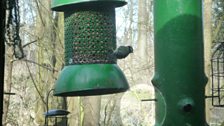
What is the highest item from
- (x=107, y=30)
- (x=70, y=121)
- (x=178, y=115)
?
(x=107, y=30)

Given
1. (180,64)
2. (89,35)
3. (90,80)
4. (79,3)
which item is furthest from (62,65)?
(180,64)

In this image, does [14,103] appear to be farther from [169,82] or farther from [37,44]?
[169,82]

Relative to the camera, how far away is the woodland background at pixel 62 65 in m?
8.10

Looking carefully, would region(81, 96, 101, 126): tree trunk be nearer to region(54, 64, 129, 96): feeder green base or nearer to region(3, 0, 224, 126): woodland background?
region(3, 0, 224, 126): woodland background

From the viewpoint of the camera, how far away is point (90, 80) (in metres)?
2.11

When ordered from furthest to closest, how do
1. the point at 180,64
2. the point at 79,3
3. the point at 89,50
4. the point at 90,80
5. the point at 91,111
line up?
the point at 91,111 < the point at 89,50 < the point at 79,3 < the point at 90,80 < the point at 180,64

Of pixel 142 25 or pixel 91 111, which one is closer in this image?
pixel 91 111

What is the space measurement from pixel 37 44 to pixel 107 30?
6.24 meters

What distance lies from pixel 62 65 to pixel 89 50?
248 inches

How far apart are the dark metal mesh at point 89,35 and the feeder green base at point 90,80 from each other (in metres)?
0.12

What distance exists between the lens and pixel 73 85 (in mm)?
2117

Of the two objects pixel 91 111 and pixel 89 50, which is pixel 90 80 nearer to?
pixel 89 50

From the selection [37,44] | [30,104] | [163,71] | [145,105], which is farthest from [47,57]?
[163,71]

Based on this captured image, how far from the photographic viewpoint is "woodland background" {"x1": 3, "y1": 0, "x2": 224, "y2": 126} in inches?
319
